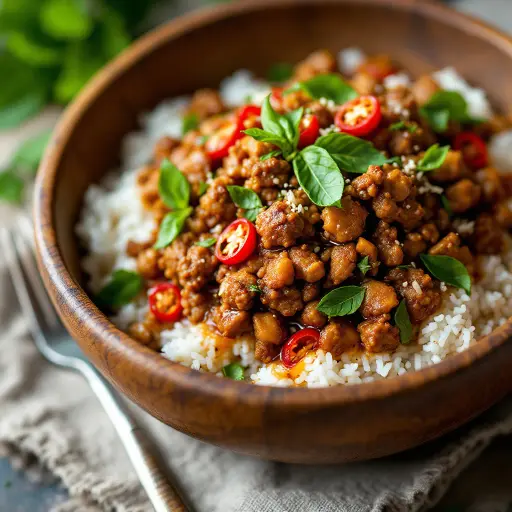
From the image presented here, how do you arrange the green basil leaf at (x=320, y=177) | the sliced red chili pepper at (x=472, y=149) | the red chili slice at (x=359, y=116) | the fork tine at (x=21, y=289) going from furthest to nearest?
the fork tine at (x=21, y=289)
the sliced red chili pepper at (x=472, y=149)
the red chili slice at (x=359, y=116)
the green basil leaf at (x=320, y=177)

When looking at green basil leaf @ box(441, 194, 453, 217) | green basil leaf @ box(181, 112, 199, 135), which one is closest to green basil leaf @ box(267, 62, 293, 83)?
green basil leaf @ box(181, 112, 199, 135)

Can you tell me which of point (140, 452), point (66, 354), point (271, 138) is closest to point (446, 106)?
point (271, 138)

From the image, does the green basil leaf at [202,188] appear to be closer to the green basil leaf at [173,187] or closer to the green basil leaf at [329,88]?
the green basil leaf at [173,187]

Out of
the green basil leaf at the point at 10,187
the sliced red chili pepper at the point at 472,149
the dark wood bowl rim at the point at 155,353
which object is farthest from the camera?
the green basil leaf at the point at 10,187

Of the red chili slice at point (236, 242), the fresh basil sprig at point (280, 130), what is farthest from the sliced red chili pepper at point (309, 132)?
the red chili slice at point (236, 242)

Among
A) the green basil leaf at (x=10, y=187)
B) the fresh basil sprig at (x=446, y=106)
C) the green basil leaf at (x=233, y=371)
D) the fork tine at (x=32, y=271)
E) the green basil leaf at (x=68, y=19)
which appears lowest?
the green basil leaf at (x=10, y=187)

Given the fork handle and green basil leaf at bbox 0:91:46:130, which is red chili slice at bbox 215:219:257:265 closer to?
the fork handle

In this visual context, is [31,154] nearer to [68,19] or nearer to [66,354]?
[68,19]

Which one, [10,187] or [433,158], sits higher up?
[433,158]
